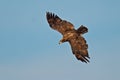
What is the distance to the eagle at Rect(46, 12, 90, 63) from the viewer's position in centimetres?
4369

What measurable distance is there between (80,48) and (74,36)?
115cm

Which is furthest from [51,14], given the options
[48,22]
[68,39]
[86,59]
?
[86,59]

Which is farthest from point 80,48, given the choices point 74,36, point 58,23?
point 58,23

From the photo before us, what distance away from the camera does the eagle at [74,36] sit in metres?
43.7

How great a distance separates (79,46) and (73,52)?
71 cm

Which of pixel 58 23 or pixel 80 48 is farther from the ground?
pixel 58 23

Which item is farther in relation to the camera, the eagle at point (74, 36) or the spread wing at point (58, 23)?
the spread wing at point (58, 23)

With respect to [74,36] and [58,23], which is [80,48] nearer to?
[74,36]

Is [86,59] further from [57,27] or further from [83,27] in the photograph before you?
[57,27]

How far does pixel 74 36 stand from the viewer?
147 feet

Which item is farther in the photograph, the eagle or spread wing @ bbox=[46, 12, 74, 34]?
spread wing @ bbox=[46, 12, 74, 34]

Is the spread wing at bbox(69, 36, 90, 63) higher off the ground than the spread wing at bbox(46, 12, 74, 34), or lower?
lower

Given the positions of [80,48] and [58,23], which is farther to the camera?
[58,23]

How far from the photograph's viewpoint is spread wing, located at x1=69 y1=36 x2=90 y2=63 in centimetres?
4325
